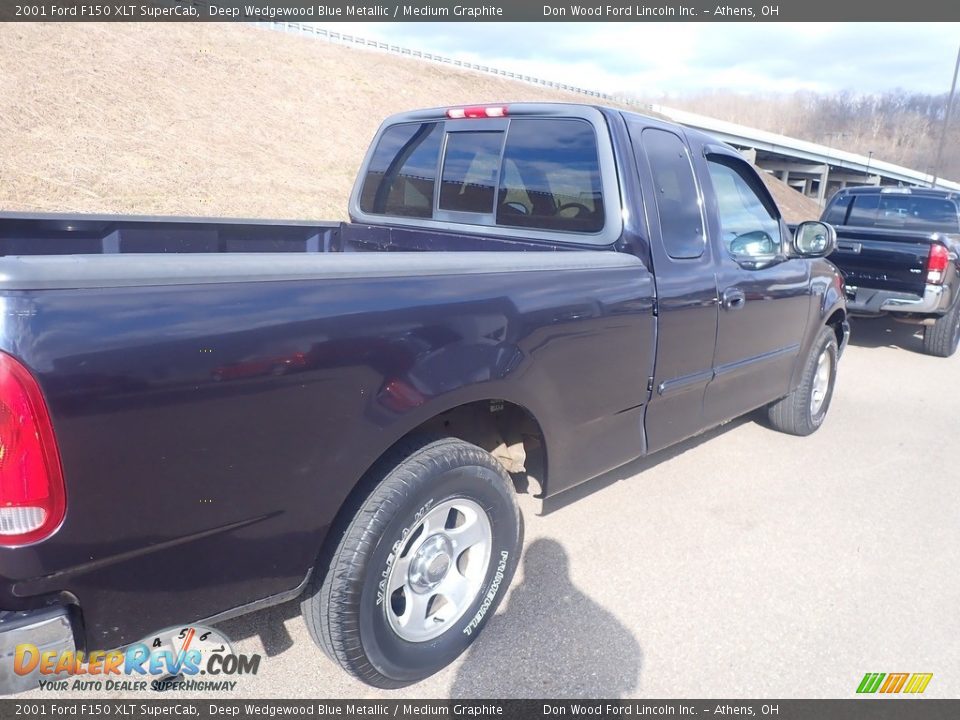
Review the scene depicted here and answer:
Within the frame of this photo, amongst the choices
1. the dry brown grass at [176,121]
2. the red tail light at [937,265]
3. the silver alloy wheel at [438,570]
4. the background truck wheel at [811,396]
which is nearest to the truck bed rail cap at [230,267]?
the silver alloy wheel at [438,570]

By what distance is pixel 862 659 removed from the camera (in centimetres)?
272

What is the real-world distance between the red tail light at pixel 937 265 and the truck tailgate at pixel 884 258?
0.05m

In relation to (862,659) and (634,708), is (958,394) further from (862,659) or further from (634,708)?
(634,708)

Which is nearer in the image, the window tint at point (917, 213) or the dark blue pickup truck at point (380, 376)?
the dark blue pickup truck at point (380, 376)

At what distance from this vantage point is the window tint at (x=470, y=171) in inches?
140

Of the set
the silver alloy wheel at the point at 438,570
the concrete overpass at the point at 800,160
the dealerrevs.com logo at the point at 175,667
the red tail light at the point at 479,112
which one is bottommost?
the dealerrevs.com logo at the point at 175,667

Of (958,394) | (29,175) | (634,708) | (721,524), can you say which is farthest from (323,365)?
(29,175)

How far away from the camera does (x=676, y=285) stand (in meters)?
3.16

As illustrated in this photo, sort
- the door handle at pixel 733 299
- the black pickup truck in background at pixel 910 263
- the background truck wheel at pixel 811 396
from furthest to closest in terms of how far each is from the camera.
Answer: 1. the black pickup truck in background at pixel 910 263
2. the background truck wheel at pixel 811 396
3. the door handle at pixel 733 299

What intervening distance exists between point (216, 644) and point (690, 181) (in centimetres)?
301

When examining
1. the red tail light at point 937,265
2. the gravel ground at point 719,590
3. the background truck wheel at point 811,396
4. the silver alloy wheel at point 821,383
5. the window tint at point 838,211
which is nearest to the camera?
the gravel ground at point 719,590

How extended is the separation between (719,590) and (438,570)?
1.47 meters

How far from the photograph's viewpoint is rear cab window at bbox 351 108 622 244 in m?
3.17

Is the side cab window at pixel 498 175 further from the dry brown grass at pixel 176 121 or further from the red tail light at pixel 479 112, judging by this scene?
the dry brown grass at pixel 176 121
